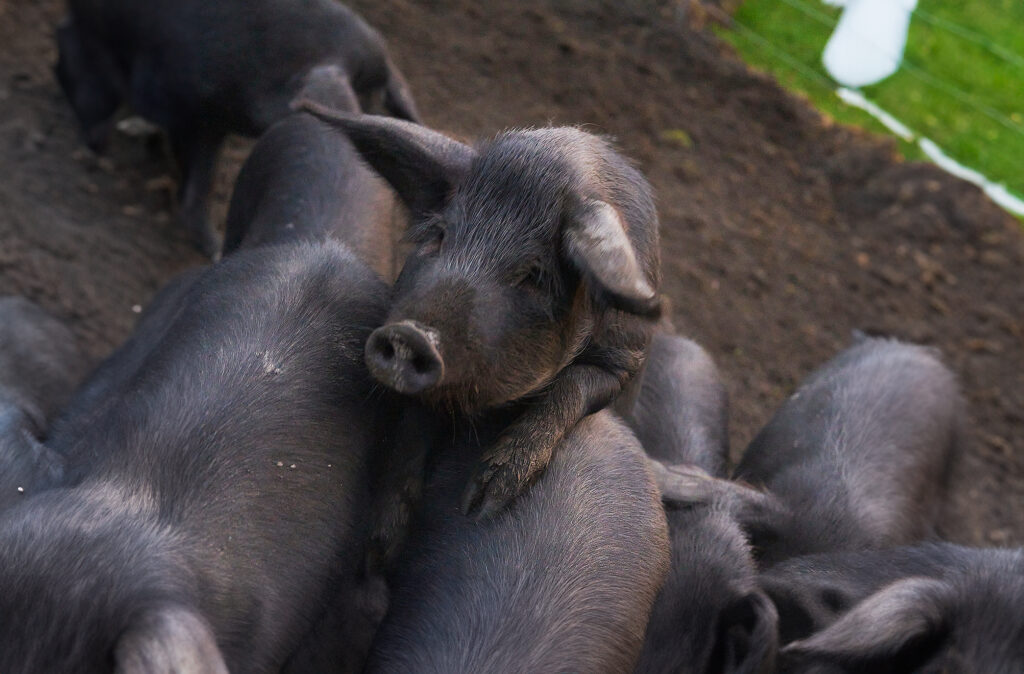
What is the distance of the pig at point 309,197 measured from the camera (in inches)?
148

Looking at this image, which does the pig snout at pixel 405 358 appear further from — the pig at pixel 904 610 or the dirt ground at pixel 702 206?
the dirt ground at pixel 702 206

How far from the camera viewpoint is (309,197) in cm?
388

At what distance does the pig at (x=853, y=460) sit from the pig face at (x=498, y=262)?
79 centimetres

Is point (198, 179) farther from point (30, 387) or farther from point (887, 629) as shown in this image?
point (887, 629)

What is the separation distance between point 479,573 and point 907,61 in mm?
6770

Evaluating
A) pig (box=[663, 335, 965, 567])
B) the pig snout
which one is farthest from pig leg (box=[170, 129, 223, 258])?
the pig snout

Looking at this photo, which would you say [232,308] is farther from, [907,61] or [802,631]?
[907,61]

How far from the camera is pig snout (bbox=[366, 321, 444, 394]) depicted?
7.65 feet

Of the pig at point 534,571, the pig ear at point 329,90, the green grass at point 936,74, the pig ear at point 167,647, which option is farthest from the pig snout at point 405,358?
the green grass at point 936,74

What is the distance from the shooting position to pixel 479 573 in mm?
2627

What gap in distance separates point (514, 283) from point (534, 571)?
0.68 metres

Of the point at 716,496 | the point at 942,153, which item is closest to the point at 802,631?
the point at 716,496

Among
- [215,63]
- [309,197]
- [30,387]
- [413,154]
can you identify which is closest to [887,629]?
[413,154]

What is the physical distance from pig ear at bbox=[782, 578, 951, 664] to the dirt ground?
6.75 ft
